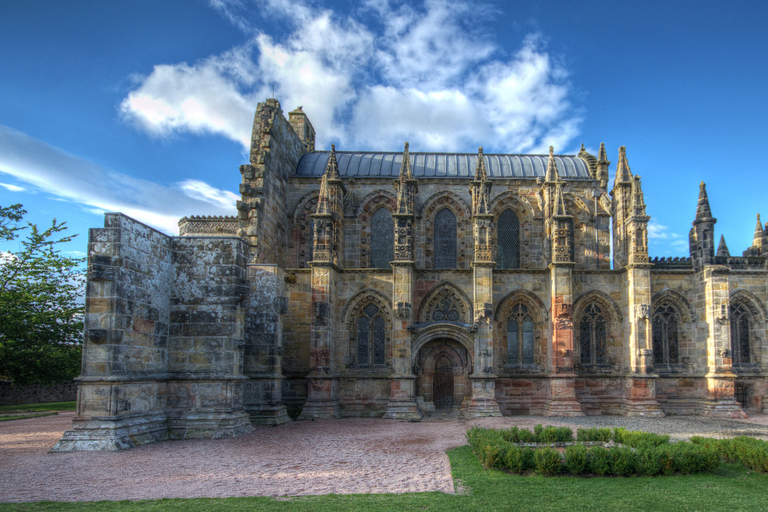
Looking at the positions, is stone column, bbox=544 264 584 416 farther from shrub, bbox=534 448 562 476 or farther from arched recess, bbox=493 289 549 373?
shrub, bbox=534 448 562 476

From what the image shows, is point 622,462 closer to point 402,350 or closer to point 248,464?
point 248,464

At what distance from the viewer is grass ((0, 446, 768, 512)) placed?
873 cm

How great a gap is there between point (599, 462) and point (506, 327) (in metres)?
14.0

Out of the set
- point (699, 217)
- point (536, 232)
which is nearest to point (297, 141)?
point (536, 232)

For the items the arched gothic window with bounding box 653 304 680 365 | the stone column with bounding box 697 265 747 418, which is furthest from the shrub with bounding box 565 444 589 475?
the arched gothic window with bounding box 653 304 680 365

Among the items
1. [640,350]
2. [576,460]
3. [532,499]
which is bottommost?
[532,499]

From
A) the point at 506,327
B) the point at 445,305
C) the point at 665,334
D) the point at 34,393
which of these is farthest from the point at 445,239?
the point at 34,393

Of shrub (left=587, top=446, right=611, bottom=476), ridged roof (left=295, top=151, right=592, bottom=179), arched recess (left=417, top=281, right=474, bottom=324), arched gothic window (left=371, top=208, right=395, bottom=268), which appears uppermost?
ridged roof (left=295, top=151, right=592, bottom=179)

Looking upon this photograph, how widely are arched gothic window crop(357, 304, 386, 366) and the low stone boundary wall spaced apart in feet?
60.9

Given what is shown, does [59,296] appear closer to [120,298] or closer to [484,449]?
[120,298]

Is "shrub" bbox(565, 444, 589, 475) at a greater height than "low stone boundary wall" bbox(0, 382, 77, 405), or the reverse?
"shrub" bbox(565, 444, 589, 475)

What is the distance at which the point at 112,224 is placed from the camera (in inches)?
589

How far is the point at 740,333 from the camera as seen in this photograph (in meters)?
26.1

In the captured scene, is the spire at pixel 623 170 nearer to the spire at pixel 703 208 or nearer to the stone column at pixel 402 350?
the spire at pixel 703 208
